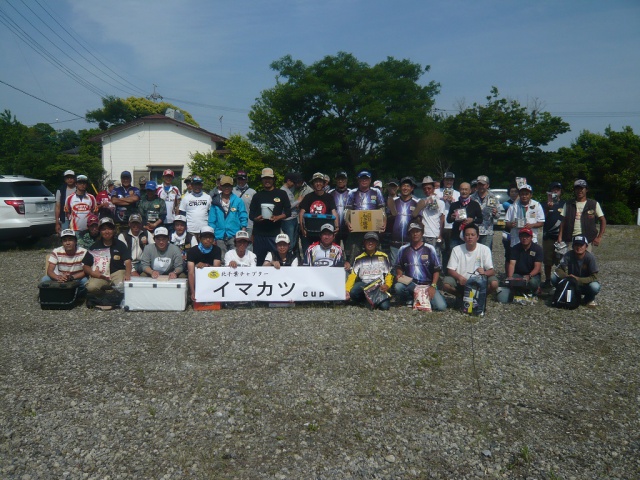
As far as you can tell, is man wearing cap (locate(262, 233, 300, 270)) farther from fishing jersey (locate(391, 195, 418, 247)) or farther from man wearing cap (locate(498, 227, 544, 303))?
man wearing cap (locate(498, 227, 544, 303))

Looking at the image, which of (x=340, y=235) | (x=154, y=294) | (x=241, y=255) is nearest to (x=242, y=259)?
(x=241, y=255)

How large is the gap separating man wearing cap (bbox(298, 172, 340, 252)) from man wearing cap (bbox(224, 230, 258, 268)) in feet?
3.27

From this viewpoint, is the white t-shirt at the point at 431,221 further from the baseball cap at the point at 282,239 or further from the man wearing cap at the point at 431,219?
the baseball cap at the point at 282,239

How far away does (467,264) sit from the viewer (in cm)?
772

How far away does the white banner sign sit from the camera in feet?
24.9

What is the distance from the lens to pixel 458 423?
417cm

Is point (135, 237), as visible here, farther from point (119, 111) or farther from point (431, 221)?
point (119, 111)

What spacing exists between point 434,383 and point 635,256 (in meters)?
12.1

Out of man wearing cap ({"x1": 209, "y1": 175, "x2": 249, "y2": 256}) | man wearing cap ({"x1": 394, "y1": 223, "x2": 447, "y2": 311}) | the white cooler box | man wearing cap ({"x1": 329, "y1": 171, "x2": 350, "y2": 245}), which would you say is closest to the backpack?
man wearing cap ({"x1": 394, "y1": 223, "x2": 447, "y2": 311})

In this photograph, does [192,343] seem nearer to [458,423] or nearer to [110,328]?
[110,328]

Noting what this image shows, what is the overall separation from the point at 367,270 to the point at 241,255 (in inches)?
75.9

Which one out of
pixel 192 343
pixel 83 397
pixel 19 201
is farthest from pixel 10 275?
pixel 83 397

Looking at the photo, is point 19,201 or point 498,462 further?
point 19,201

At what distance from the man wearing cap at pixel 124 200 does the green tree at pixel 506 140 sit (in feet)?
82.4
